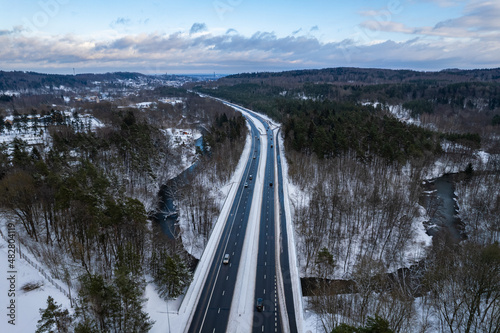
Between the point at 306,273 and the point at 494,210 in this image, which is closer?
the point at 306,273

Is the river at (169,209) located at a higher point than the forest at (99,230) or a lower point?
lower

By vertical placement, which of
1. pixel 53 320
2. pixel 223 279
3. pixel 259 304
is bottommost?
pixel 223 279

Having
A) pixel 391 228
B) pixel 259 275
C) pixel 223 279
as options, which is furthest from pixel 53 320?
pixel 391 228

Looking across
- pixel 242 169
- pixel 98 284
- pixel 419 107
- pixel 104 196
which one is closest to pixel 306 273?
pixel 98 284

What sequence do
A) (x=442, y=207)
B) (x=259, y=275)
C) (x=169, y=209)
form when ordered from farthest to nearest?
(x=169, y=209), (x=442, y=207), (x=259, y=275)

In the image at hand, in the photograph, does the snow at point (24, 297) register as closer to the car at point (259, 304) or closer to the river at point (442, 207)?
the car at point (259, 304)

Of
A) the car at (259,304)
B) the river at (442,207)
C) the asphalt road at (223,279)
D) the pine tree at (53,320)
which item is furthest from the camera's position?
the river at (442,207)

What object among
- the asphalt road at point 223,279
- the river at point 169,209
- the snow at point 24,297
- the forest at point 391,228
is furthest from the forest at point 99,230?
the forest at point 391,228

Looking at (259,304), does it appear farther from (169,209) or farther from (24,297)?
(169,209)

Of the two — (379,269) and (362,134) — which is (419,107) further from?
(379,269)
